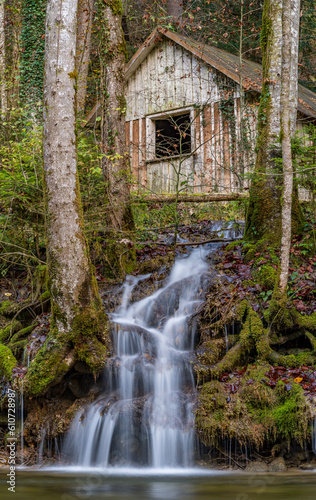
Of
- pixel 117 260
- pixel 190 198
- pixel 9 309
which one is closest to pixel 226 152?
pixel 190 198

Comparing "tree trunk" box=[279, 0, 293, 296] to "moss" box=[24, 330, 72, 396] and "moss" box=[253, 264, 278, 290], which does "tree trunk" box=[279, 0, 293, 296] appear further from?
"moss" box=[24, 330, 72, 396]

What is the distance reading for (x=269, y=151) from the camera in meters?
7.73

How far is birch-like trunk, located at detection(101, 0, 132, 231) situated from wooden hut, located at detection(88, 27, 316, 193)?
13.8ft

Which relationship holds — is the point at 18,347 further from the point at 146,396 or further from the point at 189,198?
the point at 189,198

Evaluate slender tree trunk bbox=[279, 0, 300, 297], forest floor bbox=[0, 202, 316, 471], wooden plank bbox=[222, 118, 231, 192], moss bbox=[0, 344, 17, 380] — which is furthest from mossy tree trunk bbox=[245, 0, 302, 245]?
→ wooden plank bbox=[222, 118, 231, 192]

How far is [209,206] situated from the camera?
39.4 ft

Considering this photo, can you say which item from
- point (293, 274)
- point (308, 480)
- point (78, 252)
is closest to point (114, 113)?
point (78, 252)

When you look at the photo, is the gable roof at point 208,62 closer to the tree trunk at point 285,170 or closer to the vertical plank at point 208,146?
the vertical plank at point 208,146

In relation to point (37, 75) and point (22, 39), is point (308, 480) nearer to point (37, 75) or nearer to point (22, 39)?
point (37, 75)

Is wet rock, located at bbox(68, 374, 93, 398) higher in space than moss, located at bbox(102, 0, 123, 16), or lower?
lower

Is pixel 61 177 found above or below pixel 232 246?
above

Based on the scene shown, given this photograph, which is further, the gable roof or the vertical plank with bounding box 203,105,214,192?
the vertical plank with bounding box 203,105,214,192

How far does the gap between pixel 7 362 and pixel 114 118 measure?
464cm

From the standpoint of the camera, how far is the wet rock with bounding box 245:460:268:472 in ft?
15.8
